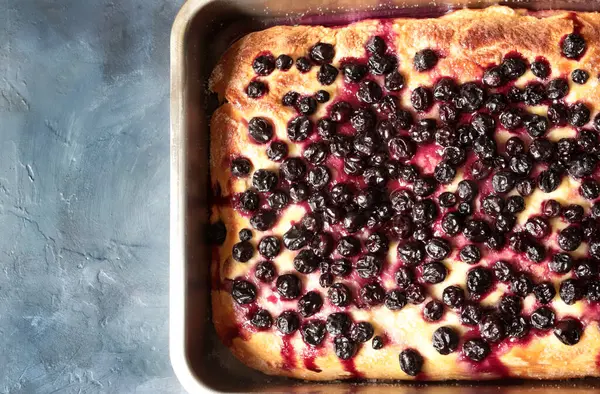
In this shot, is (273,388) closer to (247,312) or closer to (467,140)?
(247,312)

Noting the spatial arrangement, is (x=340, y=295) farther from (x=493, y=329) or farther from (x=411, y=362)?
(x=493, y=329)

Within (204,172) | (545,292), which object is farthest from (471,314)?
(204,172)

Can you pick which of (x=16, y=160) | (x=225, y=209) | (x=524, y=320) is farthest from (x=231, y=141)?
(x=524, y=320)

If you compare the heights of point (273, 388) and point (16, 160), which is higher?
point (16, 160)

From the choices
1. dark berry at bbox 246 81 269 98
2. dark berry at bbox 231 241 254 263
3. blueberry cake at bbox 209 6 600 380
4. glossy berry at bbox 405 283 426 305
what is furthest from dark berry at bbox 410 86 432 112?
dark berry at bbox 231 241 254 263

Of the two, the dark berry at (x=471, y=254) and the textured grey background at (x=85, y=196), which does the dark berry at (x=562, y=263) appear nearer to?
the dark berry at (x=471, y=254)

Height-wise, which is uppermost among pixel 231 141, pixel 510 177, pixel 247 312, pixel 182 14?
pixel 182 14

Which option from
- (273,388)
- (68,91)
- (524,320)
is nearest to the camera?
(524,320)
